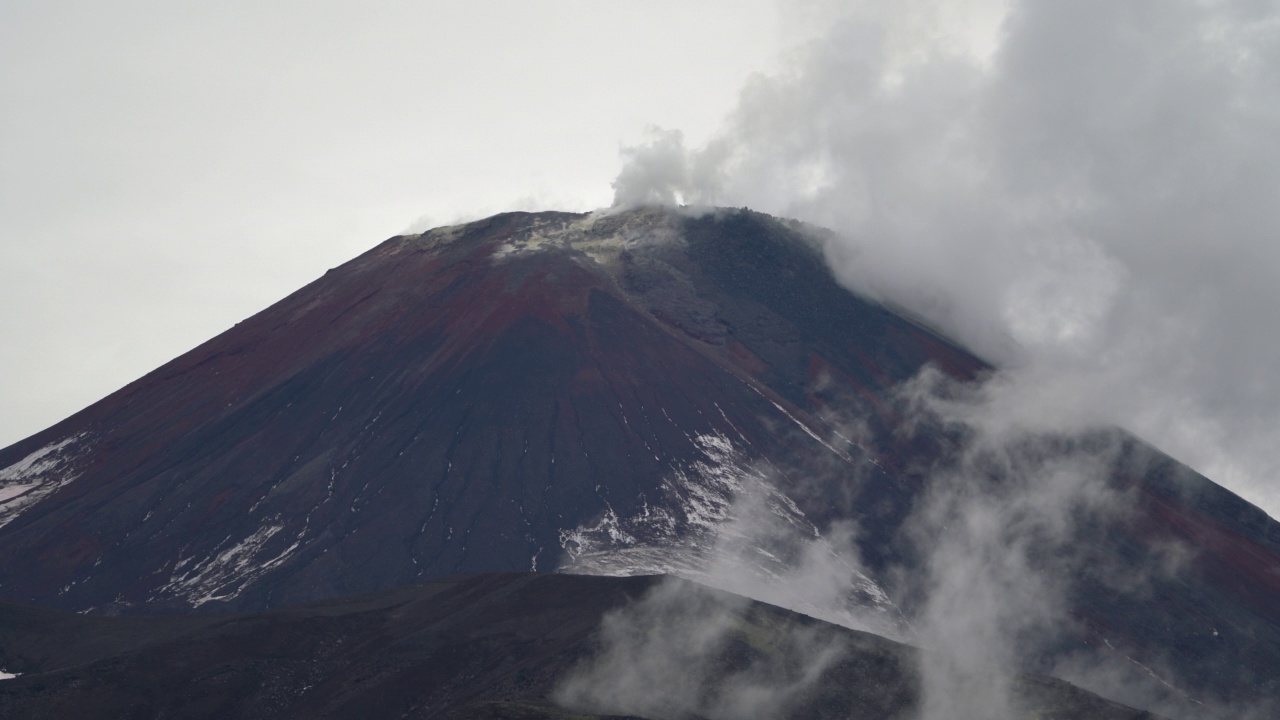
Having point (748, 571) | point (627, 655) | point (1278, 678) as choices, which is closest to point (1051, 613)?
point (1278, 678)

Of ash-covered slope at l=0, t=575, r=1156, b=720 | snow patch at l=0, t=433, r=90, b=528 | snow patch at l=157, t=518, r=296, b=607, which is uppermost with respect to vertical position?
snow patch at l=0, t=433, r=90, b=528

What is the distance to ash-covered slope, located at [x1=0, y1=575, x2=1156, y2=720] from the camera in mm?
53438

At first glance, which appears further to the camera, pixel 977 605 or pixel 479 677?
pixel 977 605

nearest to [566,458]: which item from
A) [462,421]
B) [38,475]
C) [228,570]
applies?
[462,421]

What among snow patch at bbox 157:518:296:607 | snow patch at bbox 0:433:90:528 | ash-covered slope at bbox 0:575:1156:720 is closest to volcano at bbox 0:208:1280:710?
snow patch at bbox 157:518:296:607

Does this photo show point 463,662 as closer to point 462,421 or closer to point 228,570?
point 228,570

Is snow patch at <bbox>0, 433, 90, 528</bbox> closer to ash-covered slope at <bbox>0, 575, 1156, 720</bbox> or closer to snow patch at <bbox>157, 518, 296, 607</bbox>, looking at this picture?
snow patch at <bbox>157, 518, 296, 607</bbox>

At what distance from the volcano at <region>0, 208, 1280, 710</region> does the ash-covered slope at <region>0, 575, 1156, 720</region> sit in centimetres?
1416

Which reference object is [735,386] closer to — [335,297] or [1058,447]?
[1058,447]

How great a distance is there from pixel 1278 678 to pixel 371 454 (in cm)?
6470

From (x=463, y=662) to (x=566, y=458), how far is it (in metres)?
33.9

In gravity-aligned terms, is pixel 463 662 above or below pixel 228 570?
below

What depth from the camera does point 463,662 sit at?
57438 millimetres

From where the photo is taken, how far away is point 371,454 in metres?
91.5
